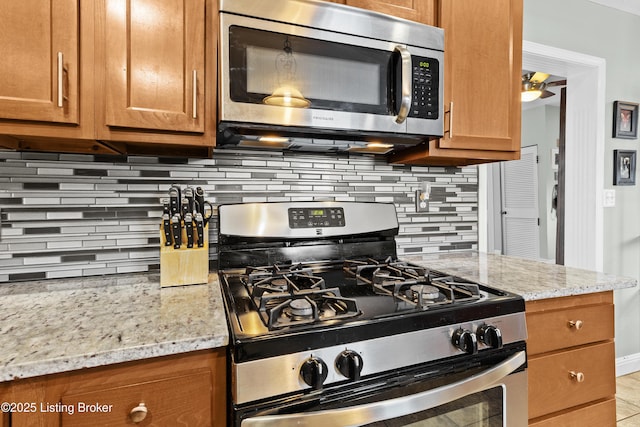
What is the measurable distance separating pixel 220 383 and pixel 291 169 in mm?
1000

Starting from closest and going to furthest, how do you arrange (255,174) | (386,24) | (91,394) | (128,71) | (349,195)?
(91,394), (128,71), (386,24), (255,174), (349,195)

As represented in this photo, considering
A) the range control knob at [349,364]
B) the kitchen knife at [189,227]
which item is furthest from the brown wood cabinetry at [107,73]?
the range control knob at [349,364]

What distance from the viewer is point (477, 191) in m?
2.00

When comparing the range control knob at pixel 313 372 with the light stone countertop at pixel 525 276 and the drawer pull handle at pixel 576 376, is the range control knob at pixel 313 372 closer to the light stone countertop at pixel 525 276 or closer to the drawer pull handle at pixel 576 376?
the light stone countertop at pixel 525 276

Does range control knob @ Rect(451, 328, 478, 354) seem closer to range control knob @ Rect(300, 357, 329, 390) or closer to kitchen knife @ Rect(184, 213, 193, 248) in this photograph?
range control knob @ Rect(300, 357, 329, 390)

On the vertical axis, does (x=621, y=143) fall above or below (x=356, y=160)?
above

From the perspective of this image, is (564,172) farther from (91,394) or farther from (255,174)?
(91,394)

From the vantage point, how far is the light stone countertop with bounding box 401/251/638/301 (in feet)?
3.94

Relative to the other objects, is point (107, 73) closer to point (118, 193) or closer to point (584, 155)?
point (118, 193)

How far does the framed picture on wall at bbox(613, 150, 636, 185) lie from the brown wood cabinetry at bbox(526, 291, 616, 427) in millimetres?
1678

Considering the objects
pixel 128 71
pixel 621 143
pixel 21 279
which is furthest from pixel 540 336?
pixel 621 143

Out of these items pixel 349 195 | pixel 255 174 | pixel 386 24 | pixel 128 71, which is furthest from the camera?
pixel 349 195

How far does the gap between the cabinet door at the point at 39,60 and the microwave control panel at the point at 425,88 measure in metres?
1.14

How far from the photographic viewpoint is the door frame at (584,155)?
2389mm
